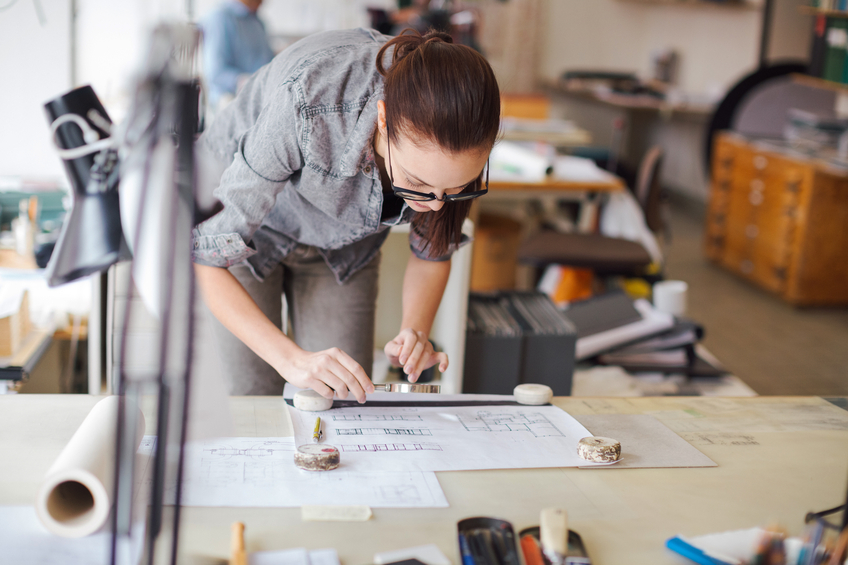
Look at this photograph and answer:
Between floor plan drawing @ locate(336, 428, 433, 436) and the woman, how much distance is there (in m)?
0.05

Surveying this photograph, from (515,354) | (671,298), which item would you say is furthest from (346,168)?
(671,298)

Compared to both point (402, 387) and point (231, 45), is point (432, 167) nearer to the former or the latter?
point (402, 387)

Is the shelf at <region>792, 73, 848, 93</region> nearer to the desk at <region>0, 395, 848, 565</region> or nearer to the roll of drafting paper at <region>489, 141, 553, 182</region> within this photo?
the roll of drafting paper at <region>489, 141, 553, 182</region>

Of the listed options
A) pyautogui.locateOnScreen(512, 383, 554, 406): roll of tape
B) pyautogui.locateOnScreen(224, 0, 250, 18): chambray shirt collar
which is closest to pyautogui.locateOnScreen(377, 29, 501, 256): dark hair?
pyautogui.locateOnScreen(512, 383, 554, 406): roll of tape

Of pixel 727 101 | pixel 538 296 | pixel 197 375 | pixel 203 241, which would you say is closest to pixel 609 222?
pixel 538 296

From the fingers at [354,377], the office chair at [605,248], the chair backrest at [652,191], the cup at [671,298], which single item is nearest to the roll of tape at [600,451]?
the fingers at [354,377]

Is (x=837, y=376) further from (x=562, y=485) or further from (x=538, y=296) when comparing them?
(x=562, y=485)

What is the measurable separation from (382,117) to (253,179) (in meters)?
0.20

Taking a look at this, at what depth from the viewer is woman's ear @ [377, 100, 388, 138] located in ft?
3.55

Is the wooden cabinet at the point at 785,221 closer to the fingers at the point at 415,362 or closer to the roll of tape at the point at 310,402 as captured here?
the fingers at the point at 415,362

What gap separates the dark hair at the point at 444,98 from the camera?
100 cm

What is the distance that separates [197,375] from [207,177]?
6.1 inches

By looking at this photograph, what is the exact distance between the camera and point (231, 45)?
3650mm

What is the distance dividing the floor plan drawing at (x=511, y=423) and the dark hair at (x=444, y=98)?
1.27 feet
